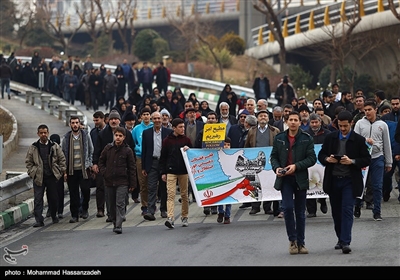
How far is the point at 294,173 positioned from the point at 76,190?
6055 millimetres

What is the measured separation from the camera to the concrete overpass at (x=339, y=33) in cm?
4006

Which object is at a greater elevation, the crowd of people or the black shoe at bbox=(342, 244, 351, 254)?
the crowd of people

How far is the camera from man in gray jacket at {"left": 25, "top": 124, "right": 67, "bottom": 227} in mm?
16906

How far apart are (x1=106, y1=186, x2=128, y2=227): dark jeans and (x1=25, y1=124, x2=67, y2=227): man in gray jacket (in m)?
1.57

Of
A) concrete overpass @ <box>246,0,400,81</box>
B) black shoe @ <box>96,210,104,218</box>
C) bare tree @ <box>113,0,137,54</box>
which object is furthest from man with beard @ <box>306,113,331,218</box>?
bare tree @ <box>113,0,137,54</box>

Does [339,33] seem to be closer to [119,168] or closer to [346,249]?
[119,168]

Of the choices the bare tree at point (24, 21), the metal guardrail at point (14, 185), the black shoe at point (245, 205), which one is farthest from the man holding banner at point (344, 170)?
the bare tree at point (24, 21)

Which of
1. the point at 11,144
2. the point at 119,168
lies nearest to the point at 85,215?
the point at 119,168

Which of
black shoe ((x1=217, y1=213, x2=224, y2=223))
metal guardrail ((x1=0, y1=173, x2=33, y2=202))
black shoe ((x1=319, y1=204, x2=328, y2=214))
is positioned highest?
metal guardrail ((x1=0, y1=173, x2=33, y2=202))

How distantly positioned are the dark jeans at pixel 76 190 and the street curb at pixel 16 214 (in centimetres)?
91

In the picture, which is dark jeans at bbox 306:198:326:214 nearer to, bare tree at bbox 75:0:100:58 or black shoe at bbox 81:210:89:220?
black shoe at bbox 81:210:89:220

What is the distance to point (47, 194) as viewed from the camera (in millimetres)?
17219

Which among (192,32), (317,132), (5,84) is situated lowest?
(317,132)
